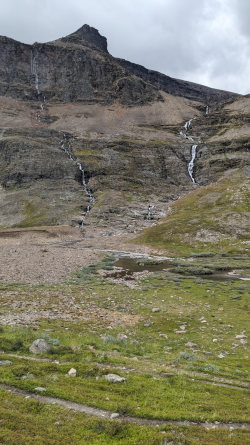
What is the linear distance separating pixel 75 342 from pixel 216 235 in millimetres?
67029

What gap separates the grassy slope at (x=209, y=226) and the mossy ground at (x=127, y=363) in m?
42.6

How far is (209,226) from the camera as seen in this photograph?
269 ft

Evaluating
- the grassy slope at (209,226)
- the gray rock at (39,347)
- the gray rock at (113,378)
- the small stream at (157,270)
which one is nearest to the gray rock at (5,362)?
the gray rock at (39,347)

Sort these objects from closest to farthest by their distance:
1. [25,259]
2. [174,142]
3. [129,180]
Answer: [25,259], [129,180], [174,142]

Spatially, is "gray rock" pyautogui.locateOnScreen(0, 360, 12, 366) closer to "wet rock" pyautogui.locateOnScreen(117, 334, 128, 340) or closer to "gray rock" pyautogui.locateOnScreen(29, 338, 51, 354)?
"gray rock" pyautogui.locateOnScreen(29, 338, 51, 354)

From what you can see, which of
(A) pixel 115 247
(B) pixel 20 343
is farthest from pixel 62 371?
(A) pixel 115 247

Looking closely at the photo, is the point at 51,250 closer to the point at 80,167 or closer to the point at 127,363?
the point at 127,363

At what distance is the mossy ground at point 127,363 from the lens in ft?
27.6

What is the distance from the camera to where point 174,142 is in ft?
632

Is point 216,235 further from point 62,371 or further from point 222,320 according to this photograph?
point 62,371

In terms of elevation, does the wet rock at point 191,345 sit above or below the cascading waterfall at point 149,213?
above

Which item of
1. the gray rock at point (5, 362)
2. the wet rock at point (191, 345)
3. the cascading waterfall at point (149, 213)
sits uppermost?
the gray rock at point (5, 362)

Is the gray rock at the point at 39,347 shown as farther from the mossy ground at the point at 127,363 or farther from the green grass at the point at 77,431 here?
the green grass at the point at 77,431

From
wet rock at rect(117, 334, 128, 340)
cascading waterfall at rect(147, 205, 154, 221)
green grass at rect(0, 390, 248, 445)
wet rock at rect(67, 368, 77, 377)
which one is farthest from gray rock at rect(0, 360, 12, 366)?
cascading waterfall at rect(147, 205, 154, 221)
